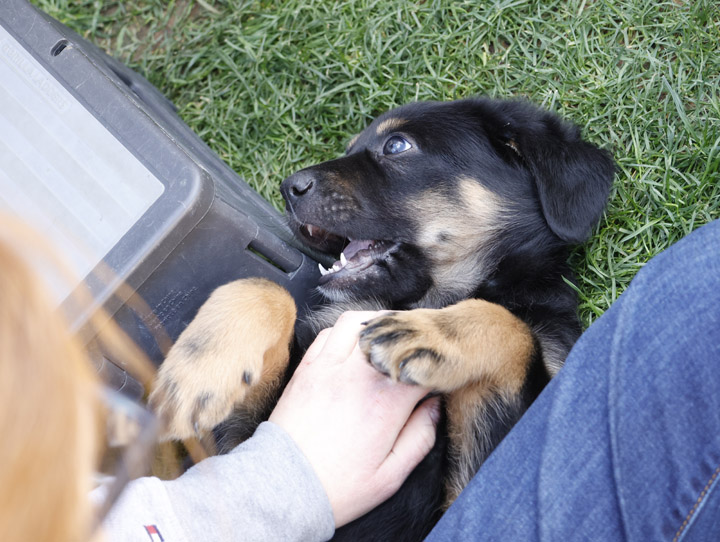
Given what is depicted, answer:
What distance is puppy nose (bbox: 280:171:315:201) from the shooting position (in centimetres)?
240

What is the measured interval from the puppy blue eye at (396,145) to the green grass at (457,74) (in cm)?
65

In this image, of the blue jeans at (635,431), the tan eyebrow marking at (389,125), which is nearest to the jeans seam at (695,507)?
the blue jeans at (635,431)

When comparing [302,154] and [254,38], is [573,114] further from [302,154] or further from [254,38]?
[254,38]

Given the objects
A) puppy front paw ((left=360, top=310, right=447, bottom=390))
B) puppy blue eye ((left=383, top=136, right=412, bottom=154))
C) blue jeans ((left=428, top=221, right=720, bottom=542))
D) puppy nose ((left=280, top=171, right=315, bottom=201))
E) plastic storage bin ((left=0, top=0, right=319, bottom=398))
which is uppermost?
plastic storage bin ((left=0, top=0, right=319, bottom=398))

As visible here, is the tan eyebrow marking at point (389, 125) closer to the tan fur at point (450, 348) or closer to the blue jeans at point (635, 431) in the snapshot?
the tan fur at point (450, 348)

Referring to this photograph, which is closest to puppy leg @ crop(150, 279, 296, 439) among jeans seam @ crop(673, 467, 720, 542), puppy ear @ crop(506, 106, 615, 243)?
puppy ear @ crop(506, 106, 615, 243)

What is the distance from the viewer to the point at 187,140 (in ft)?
9.78

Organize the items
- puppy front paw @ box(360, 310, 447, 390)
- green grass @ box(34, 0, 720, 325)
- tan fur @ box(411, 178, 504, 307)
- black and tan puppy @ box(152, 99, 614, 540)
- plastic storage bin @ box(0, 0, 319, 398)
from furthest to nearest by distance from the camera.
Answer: green grass @ box(34, 0, 720, 325) → tan fur @ box(411, 178, 504, 307) → plastic storage bin @ box(0, 0, 319, 398) → black and tan puppy @ box(152, 99, 614, 540) → puppy front paw @ box(360, 310, 447, 390)

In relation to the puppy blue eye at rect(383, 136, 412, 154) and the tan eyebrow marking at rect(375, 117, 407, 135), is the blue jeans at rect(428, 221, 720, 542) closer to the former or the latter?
the puppy blue eye at rect(383, 136, 412, 154)

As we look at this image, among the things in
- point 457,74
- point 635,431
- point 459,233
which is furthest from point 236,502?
point 457,74

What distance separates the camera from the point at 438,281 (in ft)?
8.28

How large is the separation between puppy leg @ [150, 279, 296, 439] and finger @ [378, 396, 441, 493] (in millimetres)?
485

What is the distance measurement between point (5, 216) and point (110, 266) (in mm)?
778

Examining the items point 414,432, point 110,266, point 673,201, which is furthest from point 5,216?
point 673,201
